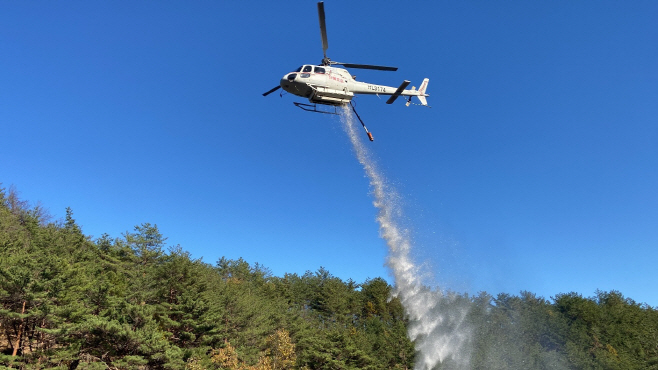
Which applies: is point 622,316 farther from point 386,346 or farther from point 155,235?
point 155,235

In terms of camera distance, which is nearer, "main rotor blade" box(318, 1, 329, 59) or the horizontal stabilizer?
"main rotor blade" box(318, 1, 329, 59)

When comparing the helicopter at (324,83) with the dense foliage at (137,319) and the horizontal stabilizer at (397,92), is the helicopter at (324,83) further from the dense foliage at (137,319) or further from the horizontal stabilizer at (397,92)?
the dense foliage at (137,319)

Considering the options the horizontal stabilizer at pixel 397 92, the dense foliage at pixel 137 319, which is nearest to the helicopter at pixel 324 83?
the horizontal stabilizer at pixel 397 92

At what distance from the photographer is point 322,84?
24.5 m

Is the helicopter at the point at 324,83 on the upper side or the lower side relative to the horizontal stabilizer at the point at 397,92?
lower

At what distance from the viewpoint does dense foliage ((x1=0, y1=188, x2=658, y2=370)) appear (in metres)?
29.9

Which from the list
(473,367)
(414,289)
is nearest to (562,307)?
(473,367)

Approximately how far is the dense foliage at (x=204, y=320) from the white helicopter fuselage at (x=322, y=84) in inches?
939

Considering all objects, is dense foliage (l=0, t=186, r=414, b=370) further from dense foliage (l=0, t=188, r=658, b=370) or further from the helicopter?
the helicopter

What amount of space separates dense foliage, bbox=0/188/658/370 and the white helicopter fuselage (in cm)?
2385

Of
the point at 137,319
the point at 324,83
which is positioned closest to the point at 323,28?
the point at 324,83

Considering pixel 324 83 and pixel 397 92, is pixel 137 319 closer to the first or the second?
pixel 324 83

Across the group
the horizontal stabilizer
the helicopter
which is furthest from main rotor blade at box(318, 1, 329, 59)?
the horizontal stabilizer

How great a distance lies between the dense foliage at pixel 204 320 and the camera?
29.9 m
